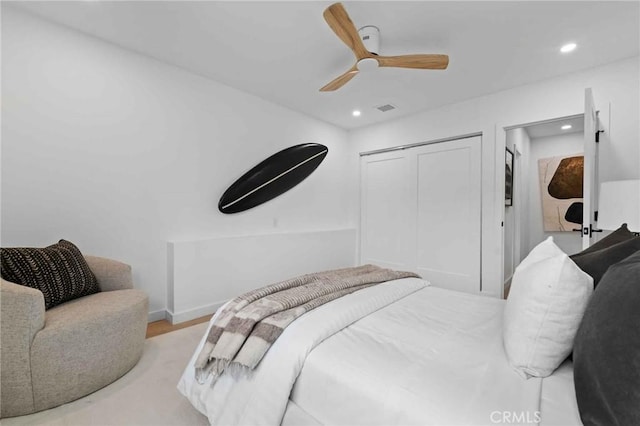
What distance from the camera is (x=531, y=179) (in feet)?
15.4

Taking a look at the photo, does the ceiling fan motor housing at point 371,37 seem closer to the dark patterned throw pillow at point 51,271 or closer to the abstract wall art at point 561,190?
the dark patterned throw pillow at point 51,271

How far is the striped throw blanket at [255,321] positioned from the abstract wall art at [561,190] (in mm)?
4307

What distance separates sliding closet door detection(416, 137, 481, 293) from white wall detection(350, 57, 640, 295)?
12 cm

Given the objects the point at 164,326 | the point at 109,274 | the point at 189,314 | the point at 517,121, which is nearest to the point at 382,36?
the point at 517,121

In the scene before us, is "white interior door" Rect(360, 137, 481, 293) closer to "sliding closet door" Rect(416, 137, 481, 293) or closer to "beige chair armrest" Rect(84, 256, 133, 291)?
"sliding closet door" Rect(416, 137, 481, 293)

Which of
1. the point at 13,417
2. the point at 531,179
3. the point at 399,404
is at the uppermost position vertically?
the point at 531,179

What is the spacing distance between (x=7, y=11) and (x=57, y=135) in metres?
0.88

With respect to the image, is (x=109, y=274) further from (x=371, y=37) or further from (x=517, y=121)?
(x=517, y=121)

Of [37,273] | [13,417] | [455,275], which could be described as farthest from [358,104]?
[13,417]

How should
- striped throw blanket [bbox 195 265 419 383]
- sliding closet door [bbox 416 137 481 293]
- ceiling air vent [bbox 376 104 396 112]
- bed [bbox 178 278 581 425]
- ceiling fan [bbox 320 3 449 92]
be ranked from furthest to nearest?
ceiling air vent [bbox 376 104 396 112]
sliding closet door [bbox 416 137 481 293]
ceiling fan [bbox 320 3 449 92]
striped throw blanket [bbox 195 265 419 383]
bed [bbox 178 278 581 425]

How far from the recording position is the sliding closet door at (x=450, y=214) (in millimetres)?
3566

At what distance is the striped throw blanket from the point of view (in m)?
1.21

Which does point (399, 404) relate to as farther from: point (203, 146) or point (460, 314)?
point (203, 146)

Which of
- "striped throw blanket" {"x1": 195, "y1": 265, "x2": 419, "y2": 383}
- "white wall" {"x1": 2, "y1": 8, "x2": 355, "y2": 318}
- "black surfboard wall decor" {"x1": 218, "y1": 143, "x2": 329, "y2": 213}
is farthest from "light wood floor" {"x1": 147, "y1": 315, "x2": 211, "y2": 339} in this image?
"striped throw blanket" {"x1": 195, "y1": 265, "x2": 419, "y2": 383}
